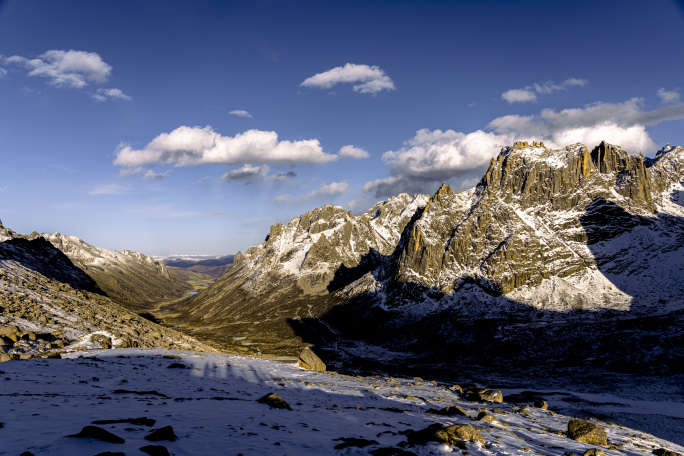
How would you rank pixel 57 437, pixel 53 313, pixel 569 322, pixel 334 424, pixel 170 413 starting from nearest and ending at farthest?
pixel 57 437
pixel 170 413
pixel 334 424
pixel 53 313
pixel 569 322

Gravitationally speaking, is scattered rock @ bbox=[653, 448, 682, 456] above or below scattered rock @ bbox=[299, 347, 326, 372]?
above

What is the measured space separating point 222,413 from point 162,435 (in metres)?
6.95

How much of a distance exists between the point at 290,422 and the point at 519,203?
193m

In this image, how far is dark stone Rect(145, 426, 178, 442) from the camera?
13367 mm

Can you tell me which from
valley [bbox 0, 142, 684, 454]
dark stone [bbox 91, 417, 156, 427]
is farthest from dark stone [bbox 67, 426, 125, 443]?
valley [bbox 0, 142, 684, 454]

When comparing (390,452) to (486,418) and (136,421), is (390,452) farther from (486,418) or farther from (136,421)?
(486,418)

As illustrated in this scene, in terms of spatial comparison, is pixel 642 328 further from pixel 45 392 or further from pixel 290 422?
pixel 45 392

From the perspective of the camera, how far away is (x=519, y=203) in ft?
604

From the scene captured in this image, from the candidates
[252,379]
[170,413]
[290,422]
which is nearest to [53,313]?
[252,379]

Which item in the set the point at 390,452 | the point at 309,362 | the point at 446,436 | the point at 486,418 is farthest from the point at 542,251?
the point at 390,452

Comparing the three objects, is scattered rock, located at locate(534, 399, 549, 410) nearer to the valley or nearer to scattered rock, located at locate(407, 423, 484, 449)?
the valley

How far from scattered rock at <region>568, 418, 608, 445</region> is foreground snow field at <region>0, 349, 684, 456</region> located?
0.69 metres

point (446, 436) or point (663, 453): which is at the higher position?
point (446, 436)

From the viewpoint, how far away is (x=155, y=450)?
11750 mm
